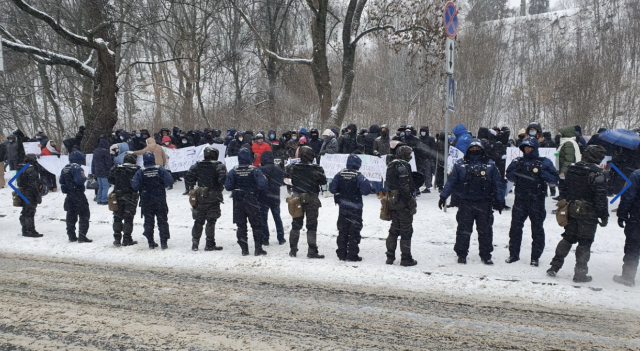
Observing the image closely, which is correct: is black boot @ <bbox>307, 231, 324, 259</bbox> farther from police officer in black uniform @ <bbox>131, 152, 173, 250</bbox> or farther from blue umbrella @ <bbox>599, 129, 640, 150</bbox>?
blue umbrella @ <bbox>599, 129, 640, 150</bbox>

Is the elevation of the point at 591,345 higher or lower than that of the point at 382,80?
lower

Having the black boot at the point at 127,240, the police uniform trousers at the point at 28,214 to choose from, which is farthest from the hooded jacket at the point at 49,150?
the black boot at the point at 127,240

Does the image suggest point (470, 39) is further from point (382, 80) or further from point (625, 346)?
point (625, 346)

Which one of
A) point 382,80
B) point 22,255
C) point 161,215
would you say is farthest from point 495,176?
point 382,80

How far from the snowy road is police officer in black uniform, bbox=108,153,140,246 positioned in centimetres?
250

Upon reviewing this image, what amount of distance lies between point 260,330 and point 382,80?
2997 centimetres

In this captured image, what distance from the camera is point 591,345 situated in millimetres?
4809

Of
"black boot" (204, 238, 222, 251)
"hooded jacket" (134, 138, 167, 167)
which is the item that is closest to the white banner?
"black boot" (204, 238, 222, 251)

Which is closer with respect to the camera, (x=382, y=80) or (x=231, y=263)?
(x=231, y=263)

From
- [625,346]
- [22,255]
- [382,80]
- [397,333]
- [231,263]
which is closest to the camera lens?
[625,346]

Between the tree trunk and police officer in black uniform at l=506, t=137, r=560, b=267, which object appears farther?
the tree trunk

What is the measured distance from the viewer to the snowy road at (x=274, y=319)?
4918 mm

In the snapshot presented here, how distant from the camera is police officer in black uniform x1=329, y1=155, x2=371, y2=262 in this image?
26.8 ft

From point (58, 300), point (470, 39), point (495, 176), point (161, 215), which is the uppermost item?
point (470, 39)
